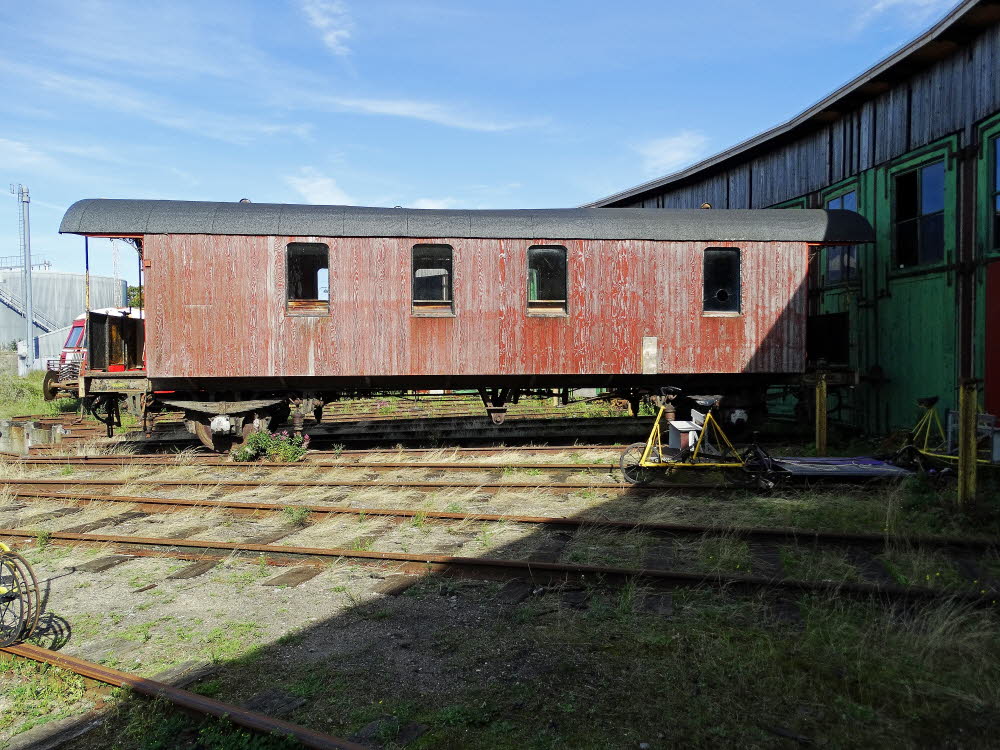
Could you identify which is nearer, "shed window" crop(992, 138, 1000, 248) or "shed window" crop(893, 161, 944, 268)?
"shed window" crop(992, 138, 1000, 248)

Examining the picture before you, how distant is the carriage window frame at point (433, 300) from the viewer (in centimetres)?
1087

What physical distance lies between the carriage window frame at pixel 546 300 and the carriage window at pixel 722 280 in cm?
248

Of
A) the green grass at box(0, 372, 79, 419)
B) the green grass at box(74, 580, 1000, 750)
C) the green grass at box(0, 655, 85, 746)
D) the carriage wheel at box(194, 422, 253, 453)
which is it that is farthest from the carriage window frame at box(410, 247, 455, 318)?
the green grass at box(0, 372, 79, 419)

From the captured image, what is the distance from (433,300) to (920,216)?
338 inches

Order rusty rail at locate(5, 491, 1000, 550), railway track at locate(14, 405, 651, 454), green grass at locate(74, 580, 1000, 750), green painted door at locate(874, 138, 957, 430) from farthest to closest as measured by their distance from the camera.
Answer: railway track at locate(14, 405, 651, 454)
green painted door at locate(874, 138, 957, 430)
rusty rail at locate(5, 491, 1000, 550)
green grass at locate(74, 580, 1000, 750)

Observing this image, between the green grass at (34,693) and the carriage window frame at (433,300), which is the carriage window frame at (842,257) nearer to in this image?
the carriage window frame at (433,300)

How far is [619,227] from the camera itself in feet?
36.5

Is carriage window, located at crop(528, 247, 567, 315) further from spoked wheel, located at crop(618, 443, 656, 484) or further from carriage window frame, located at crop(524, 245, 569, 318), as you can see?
spoked wheel, located at crop(618, 443, 656, 484)

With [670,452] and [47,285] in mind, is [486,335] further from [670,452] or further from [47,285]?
[47,285]

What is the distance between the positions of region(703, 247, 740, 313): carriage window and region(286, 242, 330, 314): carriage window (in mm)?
6528

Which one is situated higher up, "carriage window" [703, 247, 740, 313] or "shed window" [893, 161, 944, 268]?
"shed window" [893, 161, 944, 268]

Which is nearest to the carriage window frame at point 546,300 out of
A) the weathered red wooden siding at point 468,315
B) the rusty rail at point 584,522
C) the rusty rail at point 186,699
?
the weathered red wooden siding at point 468,315

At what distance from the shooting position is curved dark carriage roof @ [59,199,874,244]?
10.3m

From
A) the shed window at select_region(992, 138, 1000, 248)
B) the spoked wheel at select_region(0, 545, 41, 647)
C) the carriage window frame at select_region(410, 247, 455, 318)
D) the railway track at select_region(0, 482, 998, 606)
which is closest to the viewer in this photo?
the spoked wheel at select_region(0, 545, 41, 647)
